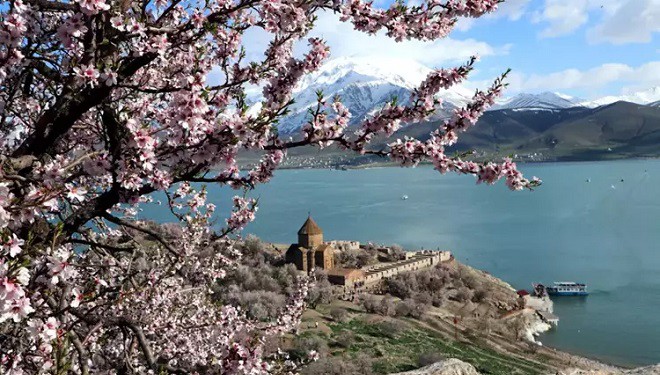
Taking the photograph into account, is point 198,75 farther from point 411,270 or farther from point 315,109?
point 411,270

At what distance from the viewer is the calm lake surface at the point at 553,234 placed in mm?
45781

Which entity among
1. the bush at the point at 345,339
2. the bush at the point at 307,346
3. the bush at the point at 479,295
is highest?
the bush at the point at 307,346

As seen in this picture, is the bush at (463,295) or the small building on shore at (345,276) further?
the bush at (463,295)

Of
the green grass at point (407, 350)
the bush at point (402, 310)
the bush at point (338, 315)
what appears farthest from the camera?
the bush at point (402, 310)

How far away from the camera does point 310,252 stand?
4928 centimetres

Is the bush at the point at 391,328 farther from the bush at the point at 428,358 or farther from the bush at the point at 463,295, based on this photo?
the bush at the point at 463,295

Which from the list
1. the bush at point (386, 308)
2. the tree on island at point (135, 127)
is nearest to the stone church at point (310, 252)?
the bush at point (386, 308)

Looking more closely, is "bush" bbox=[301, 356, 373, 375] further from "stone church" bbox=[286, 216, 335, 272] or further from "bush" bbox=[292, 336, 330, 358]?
"stone church" bbox=[286, 216, 335, 272]

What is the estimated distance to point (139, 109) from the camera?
5.40 metres

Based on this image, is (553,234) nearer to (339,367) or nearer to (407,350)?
(407,350)

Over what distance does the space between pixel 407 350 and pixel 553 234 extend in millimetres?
63792

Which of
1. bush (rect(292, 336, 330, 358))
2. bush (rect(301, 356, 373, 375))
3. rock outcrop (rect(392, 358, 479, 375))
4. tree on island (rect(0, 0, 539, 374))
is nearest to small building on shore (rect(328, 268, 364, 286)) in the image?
bush (rect(292, 336, 330, 358))

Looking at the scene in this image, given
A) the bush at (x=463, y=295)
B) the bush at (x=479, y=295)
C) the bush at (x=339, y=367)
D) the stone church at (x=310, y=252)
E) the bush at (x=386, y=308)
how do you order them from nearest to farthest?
the bush at (x=339, y=367)
the bush at (x=386, y=308)
the stone church at (x=310, y=252)
the bush at (x=463, y=295)
the bush at (x=479, y=295)

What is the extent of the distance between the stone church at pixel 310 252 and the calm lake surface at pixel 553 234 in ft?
67.7
